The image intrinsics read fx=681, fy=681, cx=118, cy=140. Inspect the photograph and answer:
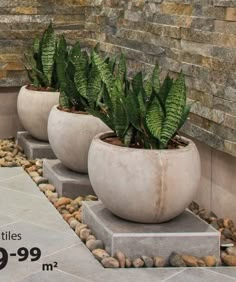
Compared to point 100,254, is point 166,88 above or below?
above

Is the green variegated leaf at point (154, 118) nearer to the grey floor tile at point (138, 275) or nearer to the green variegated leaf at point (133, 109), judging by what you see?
the green variegated leaf at point (133, 109)

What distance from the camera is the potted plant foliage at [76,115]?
4016 millimetres

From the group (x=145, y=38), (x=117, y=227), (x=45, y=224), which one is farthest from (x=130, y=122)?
(x=145, y=38)

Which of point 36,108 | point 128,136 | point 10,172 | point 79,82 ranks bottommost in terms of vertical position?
point 10,172

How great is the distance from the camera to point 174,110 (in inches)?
126

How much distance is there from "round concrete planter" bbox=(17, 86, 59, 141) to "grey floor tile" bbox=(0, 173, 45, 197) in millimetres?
519

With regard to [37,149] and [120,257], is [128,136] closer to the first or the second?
[120,257]

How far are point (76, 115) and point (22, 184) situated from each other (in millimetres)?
592

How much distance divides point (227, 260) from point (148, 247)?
1.19 feet

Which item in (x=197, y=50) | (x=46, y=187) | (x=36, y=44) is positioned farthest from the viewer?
(x=36, y=44)

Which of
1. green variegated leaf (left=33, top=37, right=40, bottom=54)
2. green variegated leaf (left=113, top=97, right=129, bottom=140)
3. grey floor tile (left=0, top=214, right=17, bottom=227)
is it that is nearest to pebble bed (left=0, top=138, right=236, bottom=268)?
grey floor tile (left=0, top=214, right=17, bottom=227)

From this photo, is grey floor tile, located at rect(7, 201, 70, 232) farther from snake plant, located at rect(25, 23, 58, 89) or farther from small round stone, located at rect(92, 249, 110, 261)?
snake plant, located at rect(25, 23, 58, 89)

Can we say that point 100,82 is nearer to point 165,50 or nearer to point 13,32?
point 165,50

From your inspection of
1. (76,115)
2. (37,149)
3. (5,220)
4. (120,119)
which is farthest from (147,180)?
(37,149)
